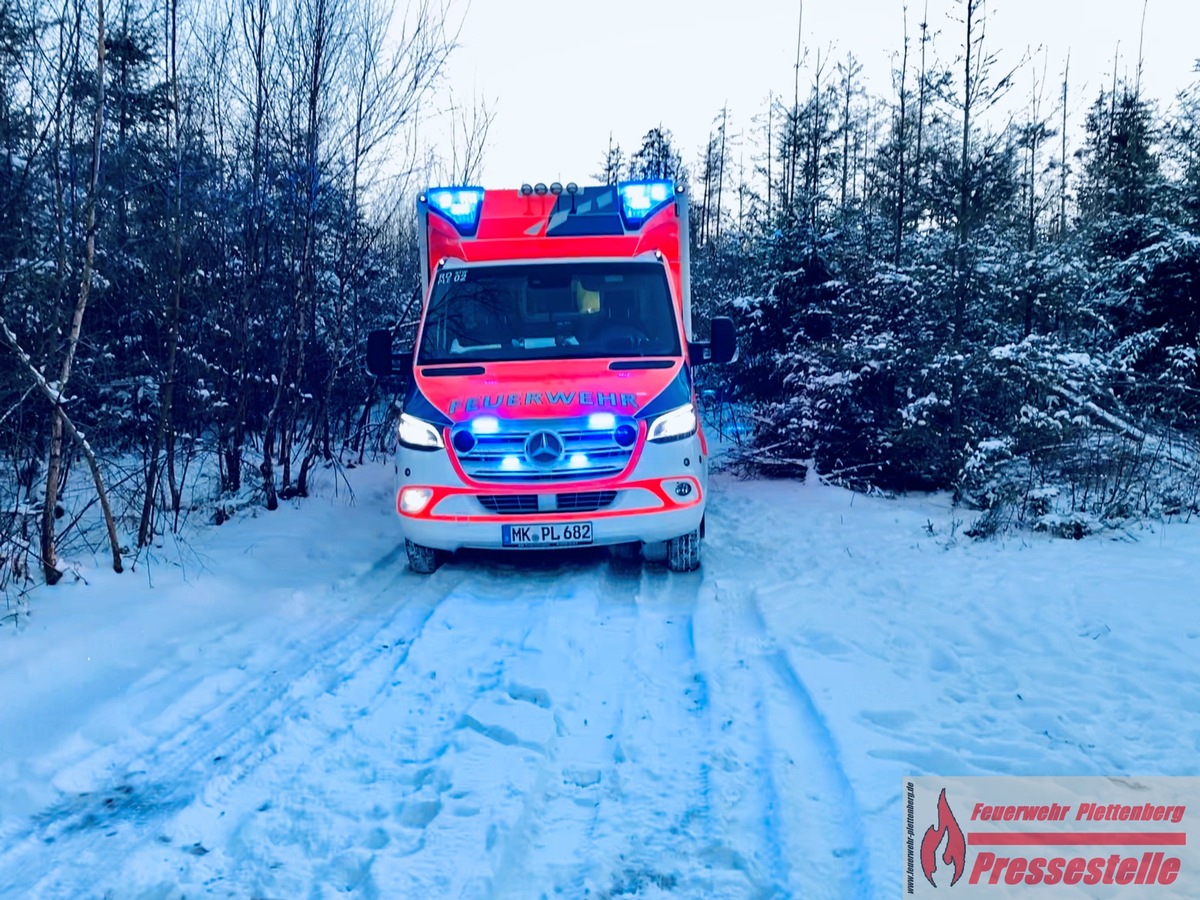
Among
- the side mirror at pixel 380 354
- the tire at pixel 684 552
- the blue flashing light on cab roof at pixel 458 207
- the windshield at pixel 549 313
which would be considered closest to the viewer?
the tire at pixel 684 552

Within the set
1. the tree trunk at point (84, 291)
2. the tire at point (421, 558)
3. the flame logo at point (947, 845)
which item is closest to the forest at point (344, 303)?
the tree trunk at point (84, 291)

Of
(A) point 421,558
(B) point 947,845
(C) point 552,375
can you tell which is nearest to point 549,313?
(C) point 552,375

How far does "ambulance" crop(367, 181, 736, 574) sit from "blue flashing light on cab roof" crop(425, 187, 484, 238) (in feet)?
0.04

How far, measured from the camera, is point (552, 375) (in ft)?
21.5

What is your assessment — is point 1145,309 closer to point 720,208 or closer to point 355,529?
point 355,529

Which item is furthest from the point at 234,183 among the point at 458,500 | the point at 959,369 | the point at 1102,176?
the point at 1102,176

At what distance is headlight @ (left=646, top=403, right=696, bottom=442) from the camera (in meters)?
6.28

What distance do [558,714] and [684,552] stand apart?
284cm

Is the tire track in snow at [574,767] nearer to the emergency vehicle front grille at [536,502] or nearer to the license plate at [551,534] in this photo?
the license plate at [551,534]

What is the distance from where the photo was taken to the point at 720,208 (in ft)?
141

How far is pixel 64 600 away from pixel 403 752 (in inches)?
130

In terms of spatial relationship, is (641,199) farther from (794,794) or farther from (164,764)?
(164,764)

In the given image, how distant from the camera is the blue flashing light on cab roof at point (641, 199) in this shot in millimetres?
7609

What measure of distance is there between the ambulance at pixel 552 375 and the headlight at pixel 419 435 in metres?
0.01
